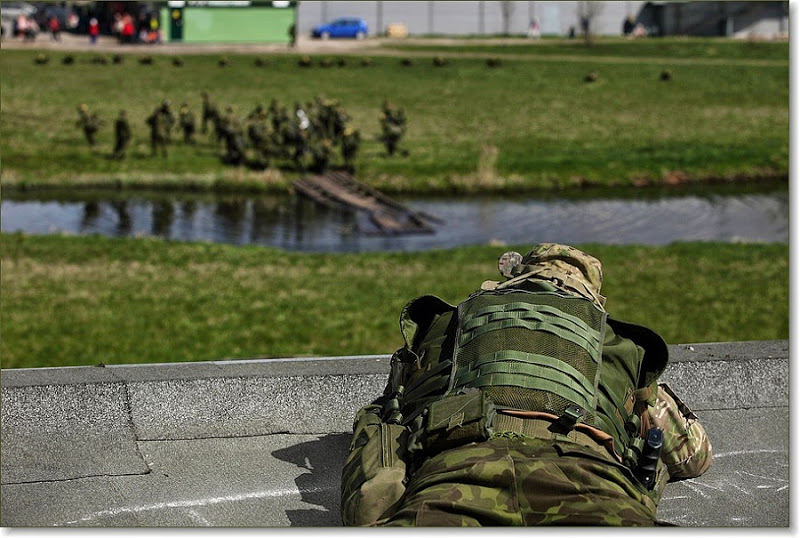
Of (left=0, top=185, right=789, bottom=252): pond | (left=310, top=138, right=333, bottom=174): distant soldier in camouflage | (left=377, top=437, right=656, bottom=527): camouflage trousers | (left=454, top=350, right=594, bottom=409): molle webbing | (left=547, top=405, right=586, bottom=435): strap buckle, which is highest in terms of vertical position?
(left=454, top=350, right=594, bottom=409): molle webbing

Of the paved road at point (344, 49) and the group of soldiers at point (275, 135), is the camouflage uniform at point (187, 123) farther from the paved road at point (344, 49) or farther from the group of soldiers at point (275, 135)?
the paved road at point (344, 49)

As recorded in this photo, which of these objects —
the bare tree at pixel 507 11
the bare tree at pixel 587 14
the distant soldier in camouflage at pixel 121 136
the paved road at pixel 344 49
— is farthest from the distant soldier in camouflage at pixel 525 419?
the paved road at pixel 344 49

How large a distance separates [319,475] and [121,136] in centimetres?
2747

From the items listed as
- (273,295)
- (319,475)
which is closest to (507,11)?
(273,295)

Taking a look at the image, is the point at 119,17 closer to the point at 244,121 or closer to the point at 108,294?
the point at 244,121

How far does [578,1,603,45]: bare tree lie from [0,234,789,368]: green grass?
104 feet

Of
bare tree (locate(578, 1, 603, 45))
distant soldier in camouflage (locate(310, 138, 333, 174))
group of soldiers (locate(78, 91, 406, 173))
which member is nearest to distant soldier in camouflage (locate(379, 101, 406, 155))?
group of soldiers (locate(78, 91, 406, 173))

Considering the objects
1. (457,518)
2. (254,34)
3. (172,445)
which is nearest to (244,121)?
(254,34)

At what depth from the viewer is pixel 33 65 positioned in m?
46.0

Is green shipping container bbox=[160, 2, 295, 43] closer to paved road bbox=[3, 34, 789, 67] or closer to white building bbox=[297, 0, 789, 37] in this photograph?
paved road bbox=[3, 34, 789, 67]

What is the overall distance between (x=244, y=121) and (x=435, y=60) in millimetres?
14906

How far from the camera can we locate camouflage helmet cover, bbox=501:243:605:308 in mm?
5477

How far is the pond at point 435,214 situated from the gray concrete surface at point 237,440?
15440 mm

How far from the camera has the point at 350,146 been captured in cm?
3186
